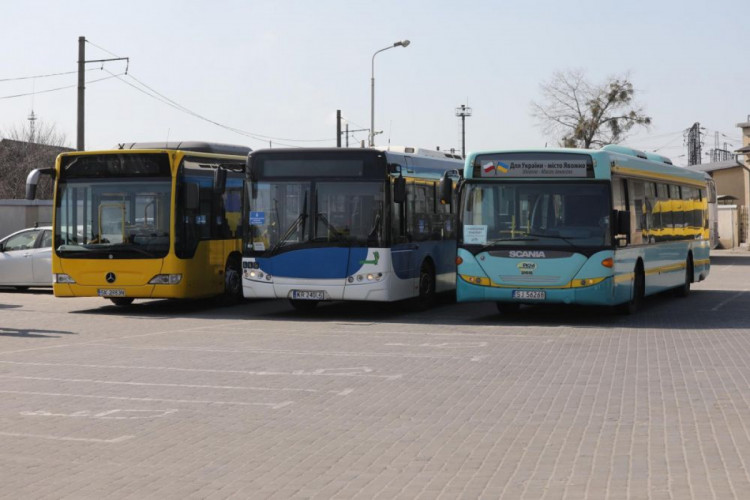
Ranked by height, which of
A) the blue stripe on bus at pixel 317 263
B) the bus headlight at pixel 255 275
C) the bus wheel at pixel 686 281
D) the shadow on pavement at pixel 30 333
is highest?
the blue stripe on bus at pixel 317 263

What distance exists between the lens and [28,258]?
28.8 meters

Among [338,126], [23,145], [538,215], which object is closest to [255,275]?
[538,215]

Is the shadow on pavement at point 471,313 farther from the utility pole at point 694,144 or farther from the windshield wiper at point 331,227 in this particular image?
the utility pole at point 694,144

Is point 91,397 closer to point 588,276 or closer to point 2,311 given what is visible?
point 588,276

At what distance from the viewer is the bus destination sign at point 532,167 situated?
2031cm

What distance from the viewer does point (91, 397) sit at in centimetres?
1176

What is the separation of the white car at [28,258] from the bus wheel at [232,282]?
542 centimetres

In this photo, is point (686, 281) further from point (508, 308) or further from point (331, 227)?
point (331, 227)

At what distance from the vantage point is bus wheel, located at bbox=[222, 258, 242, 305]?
2458 centimetres

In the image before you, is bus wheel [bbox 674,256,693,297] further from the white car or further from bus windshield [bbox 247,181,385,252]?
the white car

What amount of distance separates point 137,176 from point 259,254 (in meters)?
2.81

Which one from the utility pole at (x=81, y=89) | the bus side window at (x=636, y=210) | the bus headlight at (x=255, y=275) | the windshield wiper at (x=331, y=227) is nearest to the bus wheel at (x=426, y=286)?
the windshield wiper at (x=331, y=227)

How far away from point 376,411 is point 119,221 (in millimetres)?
12712

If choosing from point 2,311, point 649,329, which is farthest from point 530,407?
point 2,311
